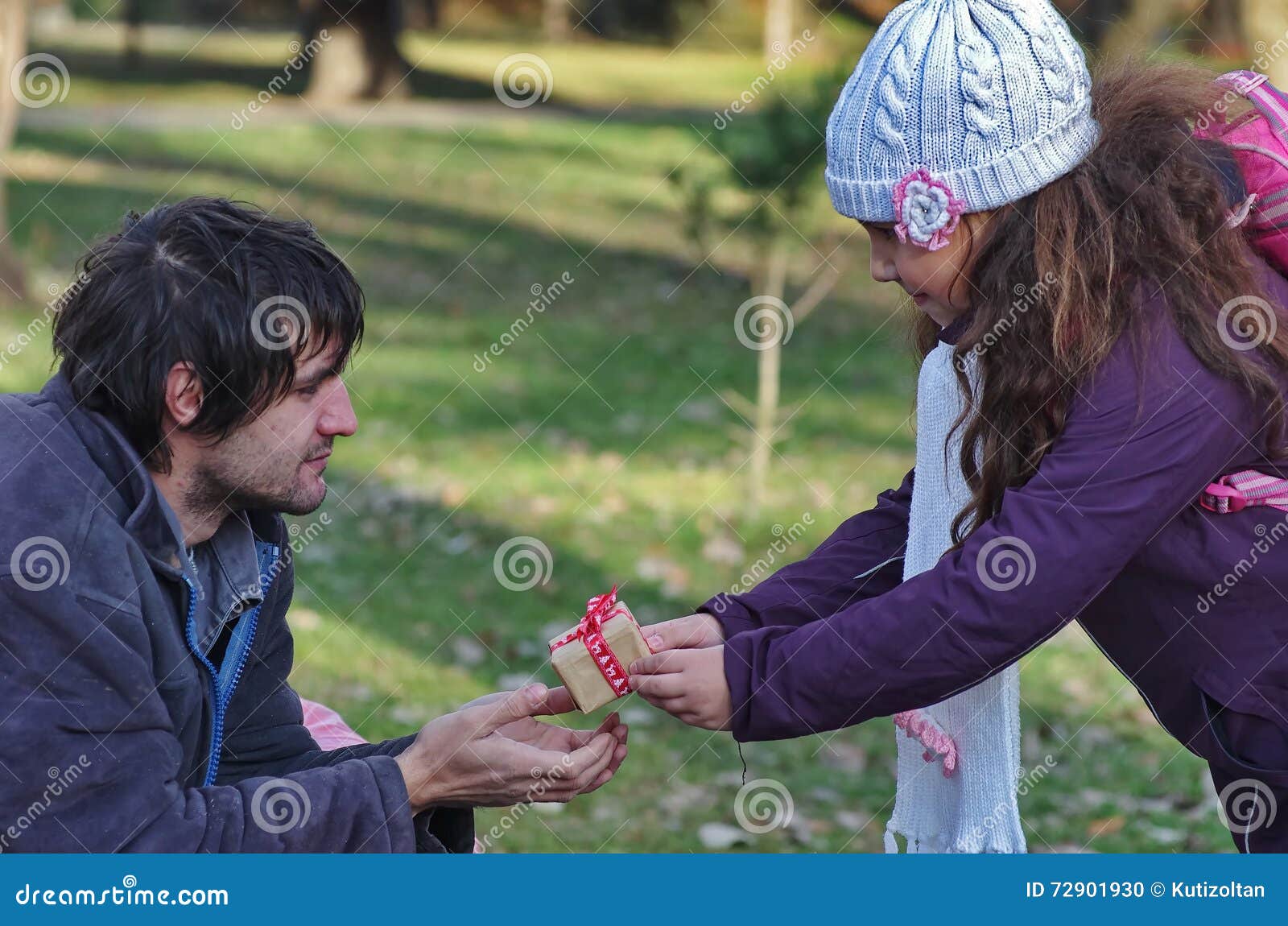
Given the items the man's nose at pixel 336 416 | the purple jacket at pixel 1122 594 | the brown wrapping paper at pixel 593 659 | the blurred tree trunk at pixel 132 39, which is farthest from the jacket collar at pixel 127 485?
the blurred tree trunk at pixel 132 39

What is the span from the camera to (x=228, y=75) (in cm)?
2644

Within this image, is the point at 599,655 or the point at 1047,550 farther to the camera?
the point at 599,655

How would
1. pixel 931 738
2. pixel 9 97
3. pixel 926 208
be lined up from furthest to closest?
1. pixel 9 97
2. pixel 931 738
3. pixel 926 208

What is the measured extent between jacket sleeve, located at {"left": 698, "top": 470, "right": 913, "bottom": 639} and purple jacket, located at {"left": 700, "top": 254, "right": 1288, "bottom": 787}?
1.24ft

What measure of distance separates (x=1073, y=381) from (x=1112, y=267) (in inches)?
7.7

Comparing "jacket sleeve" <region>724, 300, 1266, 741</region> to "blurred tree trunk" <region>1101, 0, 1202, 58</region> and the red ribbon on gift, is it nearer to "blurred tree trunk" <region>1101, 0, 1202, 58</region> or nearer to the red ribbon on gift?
the red ribbon on gift

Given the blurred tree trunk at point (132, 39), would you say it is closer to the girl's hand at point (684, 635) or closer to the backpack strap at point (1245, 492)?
the girl's hand at point (684, 635)

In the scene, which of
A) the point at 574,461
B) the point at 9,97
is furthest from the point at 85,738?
the point at 9,97

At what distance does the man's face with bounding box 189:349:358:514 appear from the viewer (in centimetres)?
270

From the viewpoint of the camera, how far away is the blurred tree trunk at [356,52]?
23016 millimetres

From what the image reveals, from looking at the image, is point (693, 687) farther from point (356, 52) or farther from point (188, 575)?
point (356, 52)

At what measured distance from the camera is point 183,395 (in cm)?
261

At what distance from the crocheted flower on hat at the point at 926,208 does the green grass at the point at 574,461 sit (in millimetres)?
930

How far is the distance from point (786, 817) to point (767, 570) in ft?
7.52
